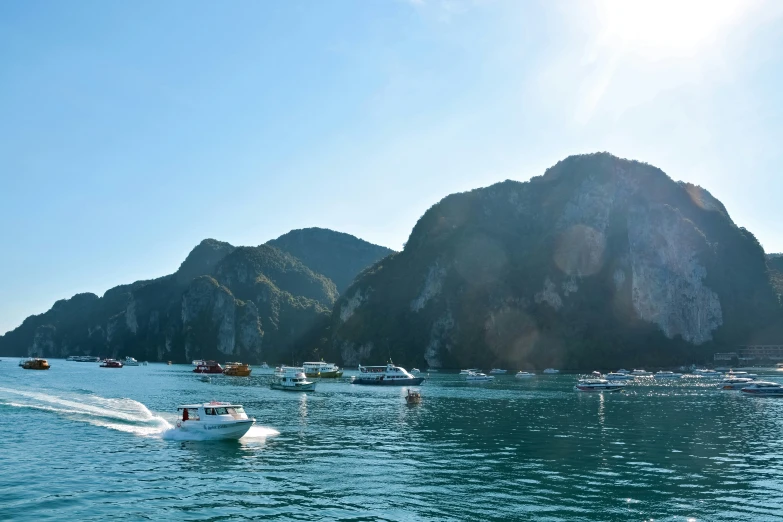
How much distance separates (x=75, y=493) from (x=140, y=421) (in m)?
29.2

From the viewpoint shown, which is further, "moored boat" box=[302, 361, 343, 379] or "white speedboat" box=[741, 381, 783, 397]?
"moored boat" box=[302, 361, 343, 379]

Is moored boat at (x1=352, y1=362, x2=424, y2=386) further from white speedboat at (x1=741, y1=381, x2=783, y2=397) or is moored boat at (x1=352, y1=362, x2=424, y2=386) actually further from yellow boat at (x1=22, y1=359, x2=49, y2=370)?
yellow boat at (x1=22, y1=359, x2=49, y2=370)

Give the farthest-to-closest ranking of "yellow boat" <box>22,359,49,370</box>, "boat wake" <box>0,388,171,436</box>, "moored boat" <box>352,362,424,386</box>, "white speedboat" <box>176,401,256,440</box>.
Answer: "yellow boat" <box>22,359,49,370</box> < "moored boat" <box>352,362,424,386</box> < "boat wake" <box>0,388,171,436</box> < "white speedboat" <box>176,401,256,440</box>

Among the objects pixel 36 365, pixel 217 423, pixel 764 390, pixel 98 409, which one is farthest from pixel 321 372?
pixel 217 423

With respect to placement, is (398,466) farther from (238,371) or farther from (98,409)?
(238,371)

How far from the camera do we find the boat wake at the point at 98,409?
55.6 meters

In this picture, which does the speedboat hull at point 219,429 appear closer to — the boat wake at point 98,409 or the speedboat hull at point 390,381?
the boat wake at point 98,409

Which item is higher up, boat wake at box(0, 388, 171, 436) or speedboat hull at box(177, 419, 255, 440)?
speedboat hull at box(177, 419, 255, 440)

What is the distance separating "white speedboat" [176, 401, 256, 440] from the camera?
47.6m

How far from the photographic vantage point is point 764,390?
325ft

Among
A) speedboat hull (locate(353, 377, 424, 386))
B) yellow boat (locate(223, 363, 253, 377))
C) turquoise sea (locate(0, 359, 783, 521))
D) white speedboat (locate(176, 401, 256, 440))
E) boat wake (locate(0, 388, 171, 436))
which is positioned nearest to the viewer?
turquoise sea (locate(0, 359, 783, 521))

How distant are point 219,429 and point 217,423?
1.76ft

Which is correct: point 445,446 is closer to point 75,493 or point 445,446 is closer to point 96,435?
point 75,493

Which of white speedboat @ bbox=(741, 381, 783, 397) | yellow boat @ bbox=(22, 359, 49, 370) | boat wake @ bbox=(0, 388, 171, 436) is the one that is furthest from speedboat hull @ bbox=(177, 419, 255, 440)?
yellow boat @ bbox=(22, 359, 49, 370)
